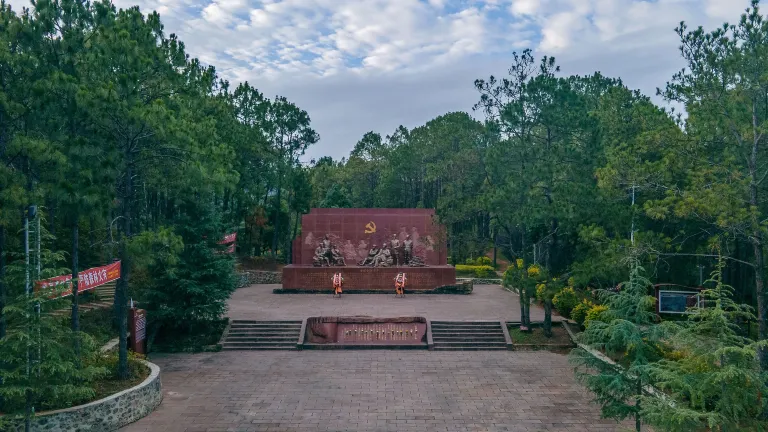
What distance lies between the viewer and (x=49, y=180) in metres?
10.7

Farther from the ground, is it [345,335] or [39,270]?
[39,270]

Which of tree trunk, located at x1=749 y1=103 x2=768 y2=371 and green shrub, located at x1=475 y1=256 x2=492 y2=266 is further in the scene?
green shrub, located at x1=475 y1=256 x2=492 y2=266

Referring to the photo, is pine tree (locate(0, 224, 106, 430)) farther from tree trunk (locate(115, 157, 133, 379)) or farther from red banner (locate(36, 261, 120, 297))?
tree trunk (locate(115, 157, 133, 379))

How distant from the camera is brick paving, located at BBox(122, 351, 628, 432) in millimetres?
10758

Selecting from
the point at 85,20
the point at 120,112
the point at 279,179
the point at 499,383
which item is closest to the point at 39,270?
the point at 120,112

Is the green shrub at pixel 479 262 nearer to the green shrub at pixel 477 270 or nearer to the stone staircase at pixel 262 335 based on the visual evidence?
the green shrub at pixel 477 270

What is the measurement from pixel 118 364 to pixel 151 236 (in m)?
3.15

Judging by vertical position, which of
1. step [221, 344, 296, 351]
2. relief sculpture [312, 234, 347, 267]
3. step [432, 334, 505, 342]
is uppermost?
relief sculpture [312, 234, 347, 267]

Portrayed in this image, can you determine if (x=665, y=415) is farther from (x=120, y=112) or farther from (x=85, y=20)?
(x=85, y=20)

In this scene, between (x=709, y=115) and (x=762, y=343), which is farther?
(x=709, y=115)

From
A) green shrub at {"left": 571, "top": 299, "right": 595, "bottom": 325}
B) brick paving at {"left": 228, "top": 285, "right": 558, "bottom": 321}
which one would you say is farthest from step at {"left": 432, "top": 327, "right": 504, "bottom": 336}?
green shrub at {"left": 571, "top": 299, "right": 595, "bottom": 325}

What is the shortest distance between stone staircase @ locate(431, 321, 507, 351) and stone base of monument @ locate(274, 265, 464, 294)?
257 inches

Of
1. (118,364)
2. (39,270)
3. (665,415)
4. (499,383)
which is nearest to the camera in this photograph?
(665,415)

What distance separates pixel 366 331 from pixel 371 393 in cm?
573
